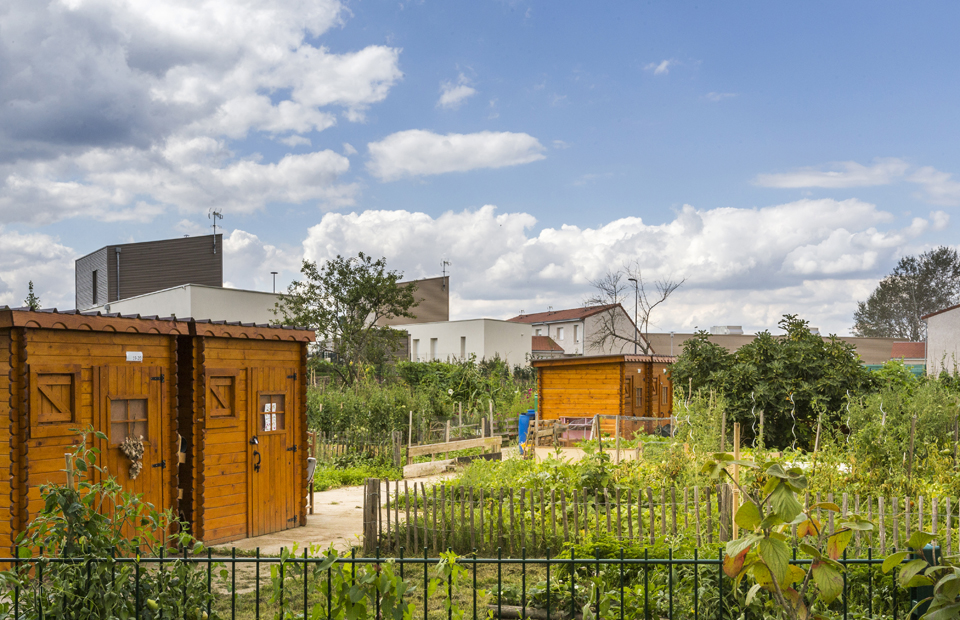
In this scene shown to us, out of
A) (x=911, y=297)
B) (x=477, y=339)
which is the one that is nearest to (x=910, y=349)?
(x=911, y=297)

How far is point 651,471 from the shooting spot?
1024cm

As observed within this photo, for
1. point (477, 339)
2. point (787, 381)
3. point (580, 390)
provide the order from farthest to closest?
1. point (477, 339)
2. point (580, 390)
3. point (787, 381)

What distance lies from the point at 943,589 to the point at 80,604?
4.53 meters

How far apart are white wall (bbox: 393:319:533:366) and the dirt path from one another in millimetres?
29977

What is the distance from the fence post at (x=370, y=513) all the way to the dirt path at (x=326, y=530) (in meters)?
0.20

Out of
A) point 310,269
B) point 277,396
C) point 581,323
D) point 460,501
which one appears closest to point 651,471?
point 460,501

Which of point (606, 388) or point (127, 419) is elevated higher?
point (127, 419)

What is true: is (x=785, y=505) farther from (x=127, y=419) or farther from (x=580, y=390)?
(x=580, y=390)

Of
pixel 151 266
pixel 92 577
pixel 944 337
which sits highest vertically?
pixel 151 266

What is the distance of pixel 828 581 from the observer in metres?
3.31

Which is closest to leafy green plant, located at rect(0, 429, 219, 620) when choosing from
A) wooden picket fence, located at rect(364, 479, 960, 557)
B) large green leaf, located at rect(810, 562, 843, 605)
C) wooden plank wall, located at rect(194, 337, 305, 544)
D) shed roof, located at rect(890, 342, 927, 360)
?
large green leaf, located at rect(810, 562, 843, 605)

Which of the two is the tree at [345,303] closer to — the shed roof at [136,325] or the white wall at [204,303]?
the white wall at [204,303]

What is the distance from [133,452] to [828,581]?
7.96 m

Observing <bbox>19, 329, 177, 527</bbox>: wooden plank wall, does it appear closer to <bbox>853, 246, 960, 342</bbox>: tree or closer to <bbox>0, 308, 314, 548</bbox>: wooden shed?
<bbox>0, 308, 314, 548</bbox>: wooden shed
